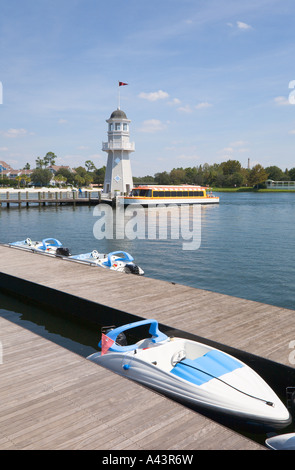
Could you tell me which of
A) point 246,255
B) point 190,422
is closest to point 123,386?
point 190,422

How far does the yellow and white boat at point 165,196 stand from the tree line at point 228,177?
3022 inches

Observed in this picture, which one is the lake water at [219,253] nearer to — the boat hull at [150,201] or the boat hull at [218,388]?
the boat hull at [218,388]

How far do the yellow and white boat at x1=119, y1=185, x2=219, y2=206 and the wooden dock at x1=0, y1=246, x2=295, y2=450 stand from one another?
44.4 metres

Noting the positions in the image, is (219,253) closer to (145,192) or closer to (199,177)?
(145,192)

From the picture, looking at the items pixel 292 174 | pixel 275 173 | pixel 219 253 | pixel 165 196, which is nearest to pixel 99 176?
pixel 275 173

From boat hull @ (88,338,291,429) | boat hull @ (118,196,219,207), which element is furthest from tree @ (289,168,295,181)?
boat hull @ (88,338,291,429)

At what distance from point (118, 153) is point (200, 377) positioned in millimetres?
55916

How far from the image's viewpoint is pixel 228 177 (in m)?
144

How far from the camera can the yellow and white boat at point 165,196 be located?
56969 mm

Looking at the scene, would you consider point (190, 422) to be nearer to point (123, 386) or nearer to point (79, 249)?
point (123, 386)

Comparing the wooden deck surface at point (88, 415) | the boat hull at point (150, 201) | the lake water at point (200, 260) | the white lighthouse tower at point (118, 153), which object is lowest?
the lake water at point (200, 260)

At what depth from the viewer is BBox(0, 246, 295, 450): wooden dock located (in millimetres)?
4703

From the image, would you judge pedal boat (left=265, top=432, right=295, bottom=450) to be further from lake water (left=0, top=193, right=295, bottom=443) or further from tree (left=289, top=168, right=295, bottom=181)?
tree (left=289, top=168, right=295, bottom=181)

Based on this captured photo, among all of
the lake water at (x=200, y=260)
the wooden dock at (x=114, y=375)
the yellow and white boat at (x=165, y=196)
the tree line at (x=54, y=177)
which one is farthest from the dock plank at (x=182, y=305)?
the tree line at (x=54, y=177)
